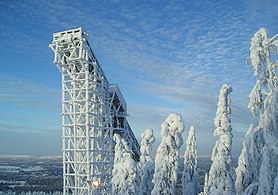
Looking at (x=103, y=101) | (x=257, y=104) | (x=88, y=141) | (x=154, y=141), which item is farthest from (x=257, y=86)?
(x=103, y=101)

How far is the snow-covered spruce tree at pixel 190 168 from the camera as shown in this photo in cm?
2964

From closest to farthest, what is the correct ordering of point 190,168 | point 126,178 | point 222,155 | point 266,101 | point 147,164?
point 266,101 < point 222,155 < point 126,178 < point 147,164 < point 190,168

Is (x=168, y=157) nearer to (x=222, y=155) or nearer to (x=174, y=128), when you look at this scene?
(x=174, y=128)

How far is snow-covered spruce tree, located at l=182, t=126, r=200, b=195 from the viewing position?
97.2 ft

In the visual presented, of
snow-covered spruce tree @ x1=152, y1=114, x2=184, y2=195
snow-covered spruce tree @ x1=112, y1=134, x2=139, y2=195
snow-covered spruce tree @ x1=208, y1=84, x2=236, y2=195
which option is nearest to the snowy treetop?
snow-covered spruce tree @ x1=152, y1=114, x2=184, y2=195

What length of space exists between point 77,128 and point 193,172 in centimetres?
1141

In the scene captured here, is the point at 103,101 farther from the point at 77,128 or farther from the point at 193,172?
Result: the point at 193,172

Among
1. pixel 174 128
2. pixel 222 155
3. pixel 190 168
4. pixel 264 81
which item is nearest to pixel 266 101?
pixel 264 81

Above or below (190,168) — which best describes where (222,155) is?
above

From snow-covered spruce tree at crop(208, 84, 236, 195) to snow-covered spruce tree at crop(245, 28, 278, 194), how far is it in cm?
343

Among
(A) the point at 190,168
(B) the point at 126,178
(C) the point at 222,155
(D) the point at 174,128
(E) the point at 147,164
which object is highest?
(D) the point at 174,128

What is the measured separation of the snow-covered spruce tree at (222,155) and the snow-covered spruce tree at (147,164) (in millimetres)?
8740

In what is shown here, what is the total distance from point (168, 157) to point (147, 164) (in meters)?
5.40

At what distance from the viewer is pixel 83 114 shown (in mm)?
28812
